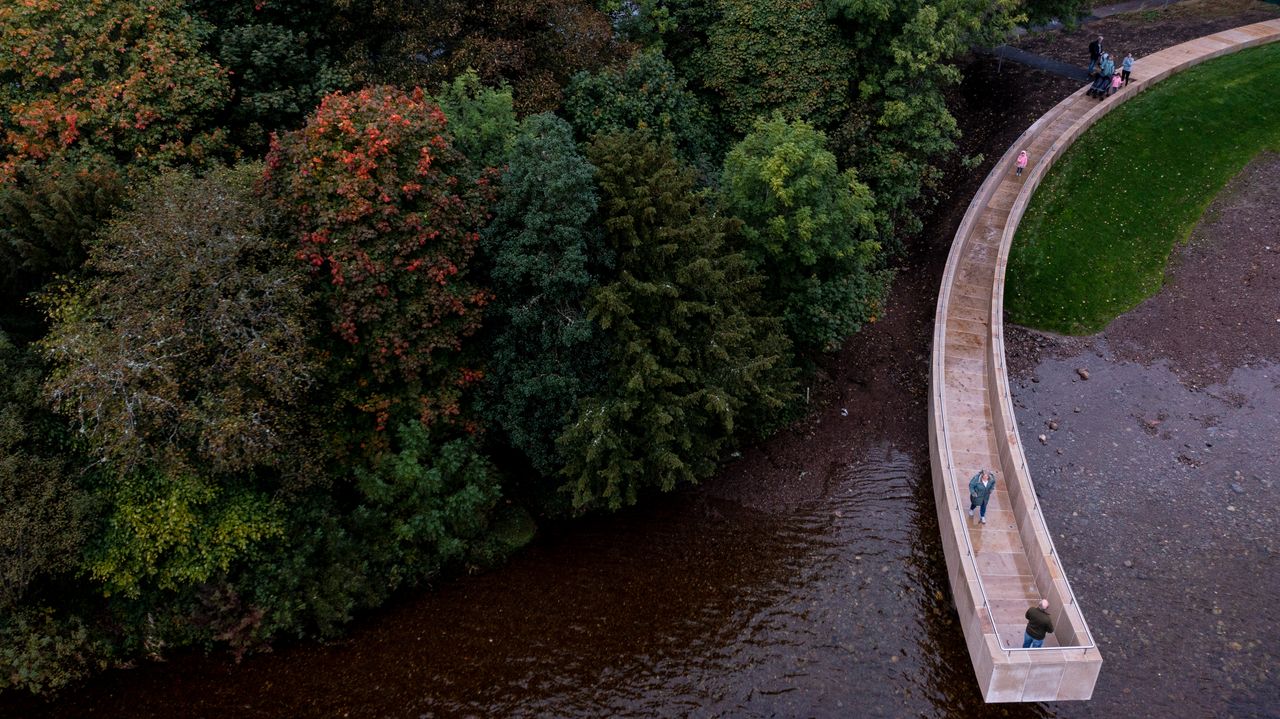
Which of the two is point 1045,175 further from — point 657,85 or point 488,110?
point 488,110

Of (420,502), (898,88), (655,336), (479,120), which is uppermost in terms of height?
(479,120)

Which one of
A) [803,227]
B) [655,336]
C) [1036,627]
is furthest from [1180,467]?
[655,336]

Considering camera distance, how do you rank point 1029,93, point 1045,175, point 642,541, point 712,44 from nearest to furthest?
point 642,541 → point 712,44 → point 1045,175 → point 1029,93

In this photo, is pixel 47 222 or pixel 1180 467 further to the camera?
pixel 1180 467

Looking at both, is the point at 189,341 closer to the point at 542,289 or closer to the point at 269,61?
the point at 542,289

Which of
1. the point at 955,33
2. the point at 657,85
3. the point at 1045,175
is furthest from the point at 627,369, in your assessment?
the point at 1045,175

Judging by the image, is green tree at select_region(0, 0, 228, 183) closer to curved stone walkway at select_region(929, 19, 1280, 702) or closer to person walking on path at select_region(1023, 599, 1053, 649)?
curved stone walkway at select_region(929, 19, 1280, 702)

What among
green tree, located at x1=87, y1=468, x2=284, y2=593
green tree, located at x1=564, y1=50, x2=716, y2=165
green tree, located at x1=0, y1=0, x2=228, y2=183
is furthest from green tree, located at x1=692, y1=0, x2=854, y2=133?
green tree, located at x1=87, y1=468, x2=284, y2=593
